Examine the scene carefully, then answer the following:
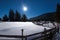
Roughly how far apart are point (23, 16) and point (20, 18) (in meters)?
2.91

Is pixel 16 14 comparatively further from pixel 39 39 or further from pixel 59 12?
pixel 39 39

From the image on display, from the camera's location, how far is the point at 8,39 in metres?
5.90

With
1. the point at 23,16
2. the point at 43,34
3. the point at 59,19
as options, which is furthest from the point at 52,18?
the point at 43,34

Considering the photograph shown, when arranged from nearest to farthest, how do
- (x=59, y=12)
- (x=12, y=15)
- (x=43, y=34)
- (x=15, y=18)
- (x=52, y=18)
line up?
(x=43, y=34) → (x=59, y=12) → (x=52, y=18) → (x=12, y=15) → (x=15, y=18)

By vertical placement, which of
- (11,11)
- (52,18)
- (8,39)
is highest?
(11,11)

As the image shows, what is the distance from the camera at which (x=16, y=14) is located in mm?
57094

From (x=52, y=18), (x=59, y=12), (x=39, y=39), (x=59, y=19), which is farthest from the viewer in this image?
(x=52, y=18)

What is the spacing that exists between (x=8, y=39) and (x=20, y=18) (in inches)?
2042

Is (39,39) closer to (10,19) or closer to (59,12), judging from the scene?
(59,12)

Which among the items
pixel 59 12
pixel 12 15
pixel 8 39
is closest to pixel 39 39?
pixel 8 39

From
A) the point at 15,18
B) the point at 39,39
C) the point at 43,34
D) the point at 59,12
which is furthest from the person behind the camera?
the point at 15,18

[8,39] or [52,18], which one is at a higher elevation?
[52,18]

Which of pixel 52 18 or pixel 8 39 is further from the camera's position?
pixel 52 18

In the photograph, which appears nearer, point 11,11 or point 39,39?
point 39,39
